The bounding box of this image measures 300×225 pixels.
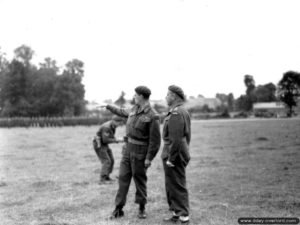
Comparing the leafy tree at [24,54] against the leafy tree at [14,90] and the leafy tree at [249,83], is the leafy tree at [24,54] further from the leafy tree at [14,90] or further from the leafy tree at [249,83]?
the leafy tree at [249,83]

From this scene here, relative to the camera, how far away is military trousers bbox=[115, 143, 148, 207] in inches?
227

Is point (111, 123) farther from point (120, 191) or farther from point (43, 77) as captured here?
point (43, 77)

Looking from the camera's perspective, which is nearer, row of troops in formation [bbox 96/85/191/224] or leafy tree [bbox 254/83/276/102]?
row of troops in formation [bbox 96/85/191/224]

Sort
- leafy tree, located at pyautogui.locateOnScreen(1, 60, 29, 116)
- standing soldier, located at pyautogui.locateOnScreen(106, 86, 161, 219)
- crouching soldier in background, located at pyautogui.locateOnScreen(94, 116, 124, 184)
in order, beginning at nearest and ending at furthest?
1. standing soldier, located at pyautogui.locateOnScreen(106, 86, 161, 219)
2. crouching soldier in background, located at pyautogui.locateOnScreen(94, 116, 124, 184)
3. leafy tree, located at pyautogui.locateOnScreen(1, 60, 29, 116)

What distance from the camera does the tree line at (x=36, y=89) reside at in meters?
64.8

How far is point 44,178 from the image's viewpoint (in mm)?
9453

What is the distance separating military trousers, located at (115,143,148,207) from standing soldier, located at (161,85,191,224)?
479 mm

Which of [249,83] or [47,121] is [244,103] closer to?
[249,83]

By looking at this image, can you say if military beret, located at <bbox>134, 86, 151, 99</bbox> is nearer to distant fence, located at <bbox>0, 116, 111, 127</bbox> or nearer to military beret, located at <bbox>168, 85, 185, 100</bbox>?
military beret, located at <bbox>168, 85, 185, 100</bbox>

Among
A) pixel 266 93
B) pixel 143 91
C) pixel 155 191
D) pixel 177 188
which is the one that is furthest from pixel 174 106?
pixel 266 93

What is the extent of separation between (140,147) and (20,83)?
220 feet

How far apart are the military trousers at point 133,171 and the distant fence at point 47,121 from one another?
39.6 m

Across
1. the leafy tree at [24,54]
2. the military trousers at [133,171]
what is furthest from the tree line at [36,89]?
the military trousers at [133,171]

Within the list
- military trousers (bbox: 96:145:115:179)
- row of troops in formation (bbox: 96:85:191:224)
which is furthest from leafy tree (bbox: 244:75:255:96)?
row of troops in formation (bbox: 96:85:191:224)
